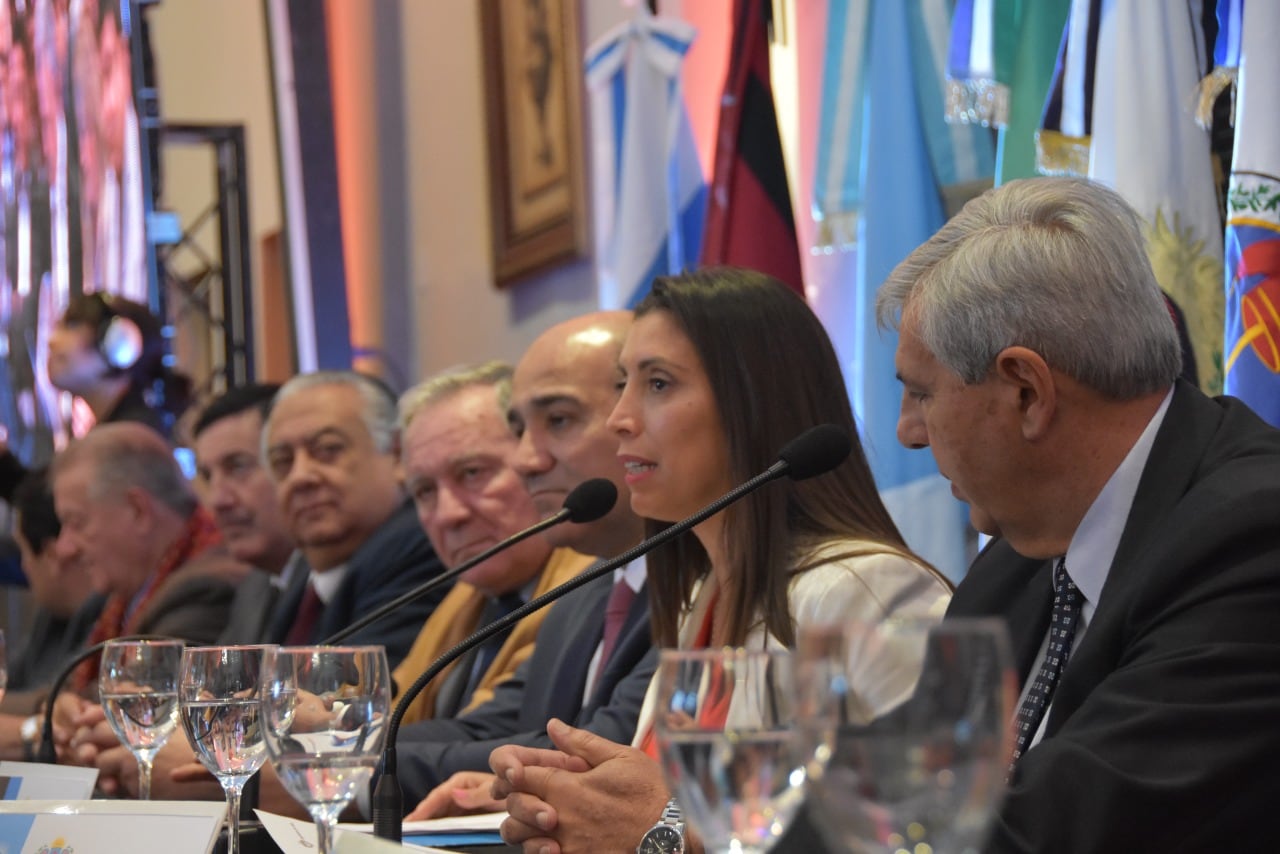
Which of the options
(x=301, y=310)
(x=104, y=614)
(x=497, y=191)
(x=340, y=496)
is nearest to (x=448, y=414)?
(x=340, y=496)

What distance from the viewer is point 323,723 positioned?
50.8 inches

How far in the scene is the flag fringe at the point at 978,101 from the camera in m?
2.93

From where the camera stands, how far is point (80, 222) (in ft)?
23.9

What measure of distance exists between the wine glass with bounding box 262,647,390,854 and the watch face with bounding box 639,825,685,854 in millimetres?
524

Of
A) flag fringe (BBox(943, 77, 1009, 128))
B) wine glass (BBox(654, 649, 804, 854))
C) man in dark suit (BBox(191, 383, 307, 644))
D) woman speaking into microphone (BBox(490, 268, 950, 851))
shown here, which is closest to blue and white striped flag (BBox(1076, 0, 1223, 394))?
flag fringe (BBox(943, 77, 1009, 128))

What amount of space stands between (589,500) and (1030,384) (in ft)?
2.47

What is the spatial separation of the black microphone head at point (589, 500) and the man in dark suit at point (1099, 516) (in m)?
0.51

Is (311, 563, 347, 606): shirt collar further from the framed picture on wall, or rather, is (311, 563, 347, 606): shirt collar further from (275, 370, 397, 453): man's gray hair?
the framed picture on wall

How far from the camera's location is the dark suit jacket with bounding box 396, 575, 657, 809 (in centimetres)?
264

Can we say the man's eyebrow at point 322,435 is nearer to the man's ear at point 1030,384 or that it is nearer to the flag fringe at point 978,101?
the flag fringe at point 978,101

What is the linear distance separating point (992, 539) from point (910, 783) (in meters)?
1.34

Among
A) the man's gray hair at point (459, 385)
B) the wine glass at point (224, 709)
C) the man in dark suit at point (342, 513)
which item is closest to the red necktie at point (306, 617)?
the man in dark suit at point (342, 513)

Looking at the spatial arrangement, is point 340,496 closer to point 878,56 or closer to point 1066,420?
point 878,56

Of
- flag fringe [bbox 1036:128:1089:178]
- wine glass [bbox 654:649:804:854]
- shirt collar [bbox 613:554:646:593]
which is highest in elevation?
flag fringe [bbox 1036:128:1089:178]
